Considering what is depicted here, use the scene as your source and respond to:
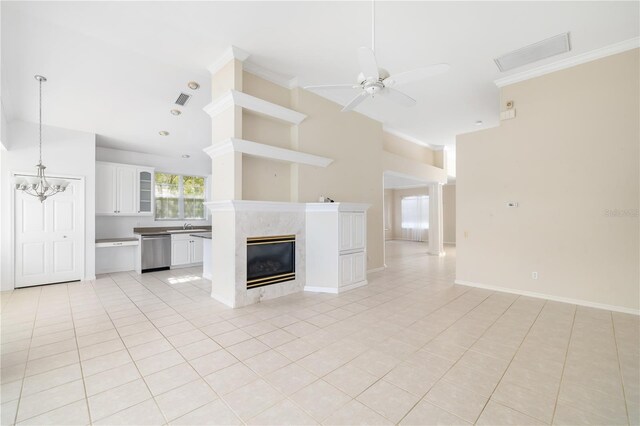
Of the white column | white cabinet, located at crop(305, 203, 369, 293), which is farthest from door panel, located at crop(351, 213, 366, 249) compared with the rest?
the white column

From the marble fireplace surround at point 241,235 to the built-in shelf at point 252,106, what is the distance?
4.54ft

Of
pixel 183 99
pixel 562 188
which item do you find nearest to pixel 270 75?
pixel 183 99

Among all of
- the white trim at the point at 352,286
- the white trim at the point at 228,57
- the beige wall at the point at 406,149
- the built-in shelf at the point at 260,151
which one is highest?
the white trim at the point at 228,57

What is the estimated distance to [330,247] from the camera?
4.68 m

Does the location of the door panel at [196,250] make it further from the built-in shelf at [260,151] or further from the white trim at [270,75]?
the white trim at [270,75]

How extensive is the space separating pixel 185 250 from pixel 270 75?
15.8 ft

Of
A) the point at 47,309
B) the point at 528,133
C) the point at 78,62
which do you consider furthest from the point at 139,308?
the point at 528,133

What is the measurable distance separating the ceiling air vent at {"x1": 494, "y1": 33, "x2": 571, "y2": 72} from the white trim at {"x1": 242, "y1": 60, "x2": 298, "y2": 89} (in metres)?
3.18

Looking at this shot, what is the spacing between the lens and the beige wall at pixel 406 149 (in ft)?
25.2

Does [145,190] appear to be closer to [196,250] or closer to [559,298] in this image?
[196,250]

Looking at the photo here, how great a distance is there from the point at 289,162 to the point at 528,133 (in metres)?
3.90

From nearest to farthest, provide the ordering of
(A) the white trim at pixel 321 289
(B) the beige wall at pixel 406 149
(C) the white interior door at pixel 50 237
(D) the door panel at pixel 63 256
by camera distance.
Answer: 1. (A) the white trim at pixel 321 289
2. (C) the white interior door at pixel 50 237
3. (D) the door panel at pixel 63 256
4. (B) the beige wall at pixel 406 149

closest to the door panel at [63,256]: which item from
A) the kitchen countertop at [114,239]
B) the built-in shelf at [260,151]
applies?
the kitchen countertop at [114,239]

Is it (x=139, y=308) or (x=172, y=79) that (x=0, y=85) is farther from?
(x=139, y=308)
